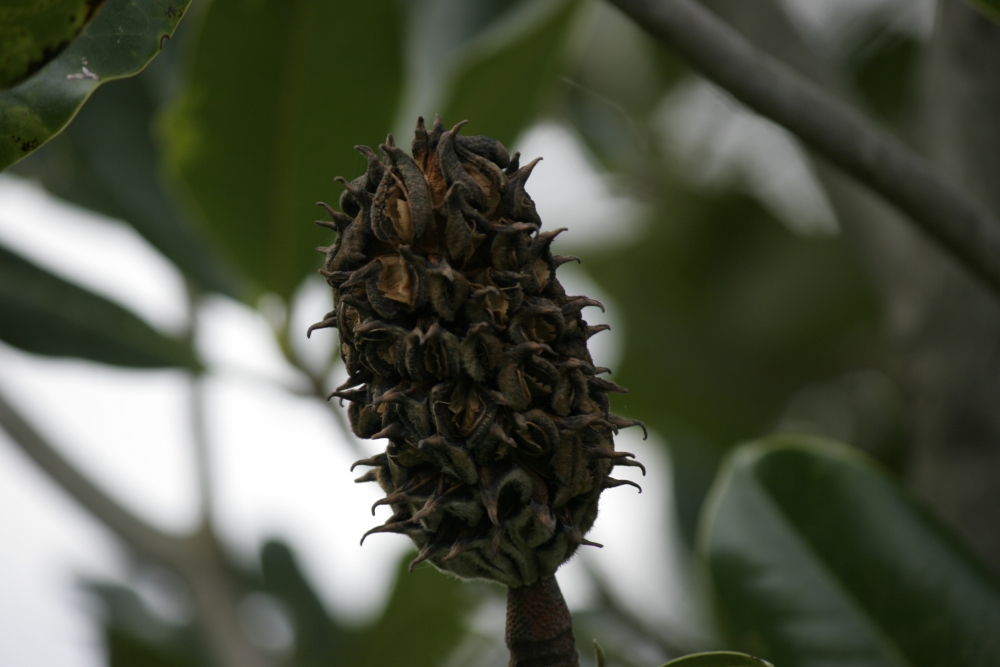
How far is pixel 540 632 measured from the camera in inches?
35.1

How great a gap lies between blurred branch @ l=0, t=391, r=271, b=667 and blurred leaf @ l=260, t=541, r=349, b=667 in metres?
0.61

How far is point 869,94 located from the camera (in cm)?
319

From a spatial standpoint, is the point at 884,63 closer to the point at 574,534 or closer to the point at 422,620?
the point at 422,620

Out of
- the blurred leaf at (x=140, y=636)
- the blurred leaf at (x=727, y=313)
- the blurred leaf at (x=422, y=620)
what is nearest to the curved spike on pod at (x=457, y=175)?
the blurred leaf at (x=422, y=620)

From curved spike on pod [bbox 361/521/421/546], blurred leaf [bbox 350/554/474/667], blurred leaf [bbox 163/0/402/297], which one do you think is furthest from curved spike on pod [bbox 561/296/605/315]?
blurred leaf [bbox 350/554/474/667]

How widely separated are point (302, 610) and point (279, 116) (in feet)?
6.36

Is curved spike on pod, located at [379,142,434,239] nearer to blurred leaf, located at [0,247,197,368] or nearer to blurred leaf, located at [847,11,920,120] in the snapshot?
blurred leaf, located at [0,247,197,368]

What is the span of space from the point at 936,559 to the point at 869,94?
212cm

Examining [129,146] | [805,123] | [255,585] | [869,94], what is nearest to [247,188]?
[129,146]

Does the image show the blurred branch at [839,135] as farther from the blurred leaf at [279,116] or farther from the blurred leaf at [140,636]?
the blurred leaf at [140,636]

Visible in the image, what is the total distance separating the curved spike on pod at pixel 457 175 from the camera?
2.97 ft

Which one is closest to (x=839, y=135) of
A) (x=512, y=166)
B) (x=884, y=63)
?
(x=512, y=166)

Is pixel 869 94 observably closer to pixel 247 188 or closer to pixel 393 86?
pixel 393 86

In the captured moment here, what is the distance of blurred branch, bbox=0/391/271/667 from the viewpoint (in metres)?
2.33
